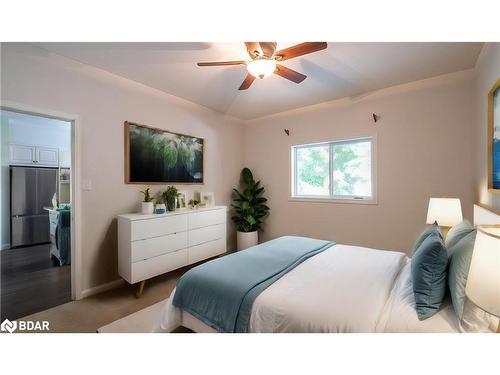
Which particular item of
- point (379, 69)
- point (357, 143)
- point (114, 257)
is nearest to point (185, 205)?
point (114, 257)

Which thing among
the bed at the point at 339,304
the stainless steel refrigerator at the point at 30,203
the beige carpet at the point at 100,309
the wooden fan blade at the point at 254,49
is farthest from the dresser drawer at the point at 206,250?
the stainless steel refrigerator at the point at 30,203

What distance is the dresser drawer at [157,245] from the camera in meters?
2.40

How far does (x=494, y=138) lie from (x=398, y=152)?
4.05 ft

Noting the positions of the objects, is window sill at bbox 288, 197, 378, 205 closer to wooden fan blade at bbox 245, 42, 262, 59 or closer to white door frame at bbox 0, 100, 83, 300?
wooden fan blade at bbox 245, 42, 262, 59

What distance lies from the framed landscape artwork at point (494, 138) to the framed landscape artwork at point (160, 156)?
3250 millimetres

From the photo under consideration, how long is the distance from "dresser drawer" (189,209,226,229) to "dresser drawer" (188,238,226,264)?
28 centimetres

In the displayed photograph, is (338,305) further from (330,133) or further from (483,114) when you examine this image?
(330,133)

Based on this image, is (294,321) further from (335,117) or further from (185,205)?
(335,117)

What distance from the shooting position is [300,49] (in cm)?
170

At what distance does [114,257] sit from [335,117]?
11.5ft

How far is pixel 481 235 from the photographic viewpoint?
2.68ft

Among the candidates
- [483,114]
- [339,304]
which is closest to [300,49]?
[339,304]

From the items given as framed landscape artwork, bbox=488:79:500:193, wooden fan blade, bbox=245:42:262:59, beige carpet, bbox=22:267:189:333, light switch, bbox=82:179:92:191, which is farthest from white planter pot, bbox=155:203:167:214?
framed landscape artwork, bbox=488:79:500:193

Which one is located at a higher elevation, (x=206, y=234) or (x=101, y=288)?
(x=206, y=234)
